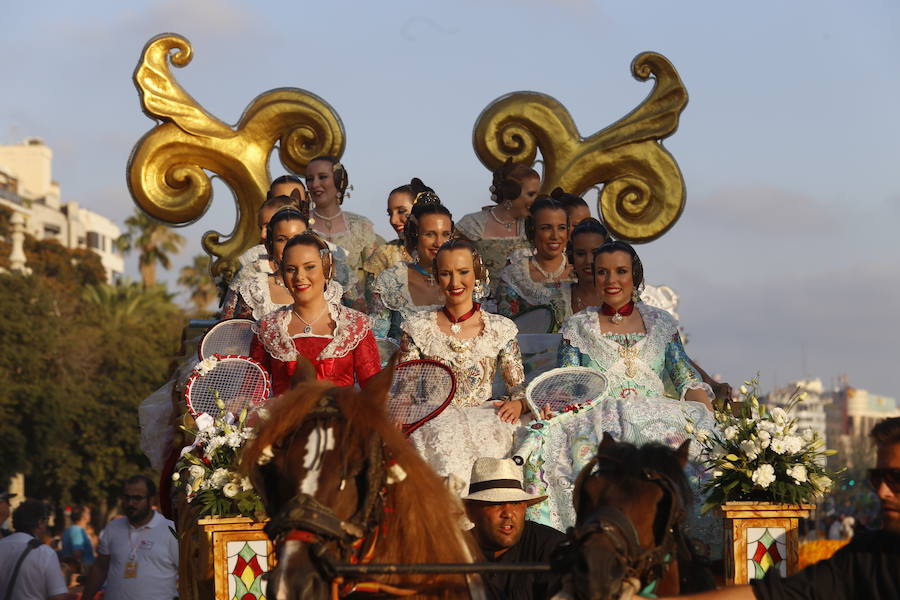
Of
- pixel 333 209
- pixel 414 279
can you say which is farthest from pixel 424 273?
pixel 333 209

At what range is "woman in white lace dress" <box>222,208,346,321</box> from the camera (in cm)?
904

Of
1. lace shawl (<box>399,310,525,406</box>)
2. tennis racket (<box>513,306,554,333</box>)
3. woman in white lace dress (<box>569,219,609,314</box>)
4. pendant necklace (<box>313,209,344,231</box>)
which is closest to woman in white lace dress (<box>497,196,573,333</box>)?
tennis racket (<box>513,306,554,333</box>)

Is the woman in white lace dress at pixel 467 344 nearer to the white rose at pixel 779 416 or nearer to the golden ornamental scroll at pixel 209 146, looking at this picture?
the white rose at pixel 779 416

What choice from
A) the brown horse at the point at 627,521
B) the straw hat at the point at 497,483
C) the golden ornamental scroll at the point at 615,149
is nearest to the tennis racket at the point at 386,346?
the straw hat at the point at 497,483

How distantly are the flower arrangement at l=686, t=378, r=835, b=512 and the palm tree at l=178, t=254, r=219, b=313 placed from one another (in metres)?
51.7

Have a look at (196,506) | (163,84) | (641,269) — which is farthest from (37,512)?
(641,269)

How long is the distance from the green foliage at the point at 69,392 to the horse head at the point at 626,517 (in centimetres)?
3426

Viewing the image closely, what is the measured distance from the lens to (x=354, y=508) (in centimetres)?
439

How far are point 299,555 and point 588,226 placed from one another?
18.3 ft

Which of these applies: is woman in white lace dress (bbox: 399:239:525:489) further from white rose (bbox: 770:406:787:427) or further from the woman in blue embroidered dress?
white rose (bbox: 770:406:787:427)

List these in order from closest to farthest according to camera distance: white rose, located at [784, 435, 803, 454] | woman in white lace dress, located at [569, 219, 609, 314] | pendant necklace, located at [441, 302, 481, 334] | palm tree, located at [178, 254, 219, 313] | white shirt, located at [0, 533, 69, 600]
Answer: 1. white rose, located at [784, 435, 803, 454]
2. pendant necklace, located at [441, 302, 481, 334]
3. woman in white lace dress, located at [569, 219, 609, 314]
4. white shirt, located at [0, 533, 69, 600]
5. palm tree, located at [178, 254, 219, 313]

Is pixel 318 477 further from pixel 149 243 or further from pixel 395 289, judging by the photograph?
pixel 149 243

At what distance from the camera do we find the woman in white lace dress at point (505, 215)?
11281 mm

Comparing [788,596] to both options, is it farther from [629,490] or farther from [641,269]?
[641,269]
